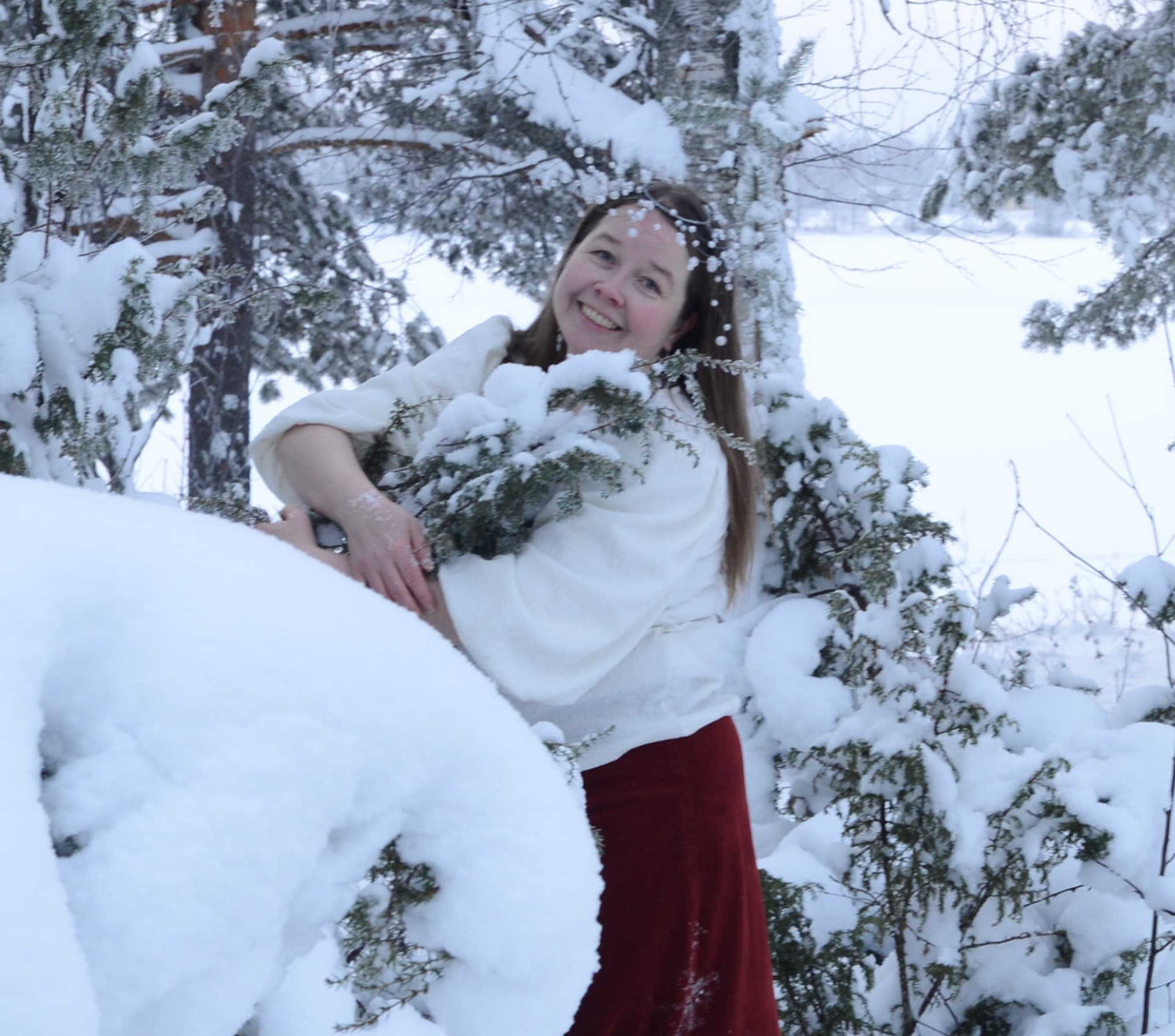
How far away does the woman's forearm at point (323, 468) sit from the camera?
166 cm

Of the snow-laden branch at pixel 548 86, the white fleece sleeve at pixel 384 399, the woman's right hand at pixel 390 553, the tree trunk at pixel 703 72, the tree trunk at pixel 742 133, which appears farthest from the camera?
the snow-laden branch at pixel 548 86

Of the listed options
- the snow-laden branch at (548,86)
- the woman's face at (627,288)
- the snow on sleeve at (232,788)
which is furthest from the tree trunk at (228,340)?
the snow on sleeve at (232,788)

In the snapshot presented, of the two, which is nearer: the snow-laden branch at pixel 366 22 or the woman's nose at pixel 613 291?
the woman's nose at pixel 613 291

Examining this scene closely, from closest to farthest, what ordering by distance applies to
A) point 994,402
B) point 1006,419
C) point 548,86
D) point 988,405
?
point 548,86 → point 1006,419 → point 988,405 → point 994,402

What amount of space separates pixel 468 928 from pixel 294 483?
0.99m

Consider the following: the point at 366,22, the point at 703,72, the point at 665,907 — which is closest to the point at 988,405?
the point at 366,22

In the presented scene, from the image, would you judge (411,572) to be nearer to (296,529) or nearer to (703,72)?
(296,529)

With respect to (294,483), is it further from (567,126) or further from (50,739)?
(567,126)

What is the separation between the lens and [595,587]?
1.62 metres

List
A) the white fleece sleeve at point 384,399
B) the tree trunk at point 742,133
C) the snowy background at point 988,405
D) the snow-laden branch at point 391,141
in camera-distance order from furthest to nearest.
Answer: the snowy background at point 988,405
the snow-laden branch at point 391,141
the tree trunk at point 742,133
the white fleece sleeve at point 384,399

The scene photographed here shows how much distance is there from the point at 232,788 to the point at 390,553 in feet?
2.64

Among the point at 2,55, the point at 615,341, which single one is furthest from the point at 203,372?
the point at 615,341

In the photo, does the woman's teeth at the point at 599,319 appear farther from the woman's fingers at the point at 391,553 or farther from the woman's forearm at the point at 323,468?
the woman's fingers at the point at 391,553

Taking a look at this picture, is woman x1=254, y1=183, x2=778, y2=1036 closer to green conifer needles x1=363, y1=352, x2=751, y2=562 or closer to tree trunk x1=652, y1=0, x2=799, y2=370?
green conifer needles x1=363, y1=352, x2=751, y2=562
